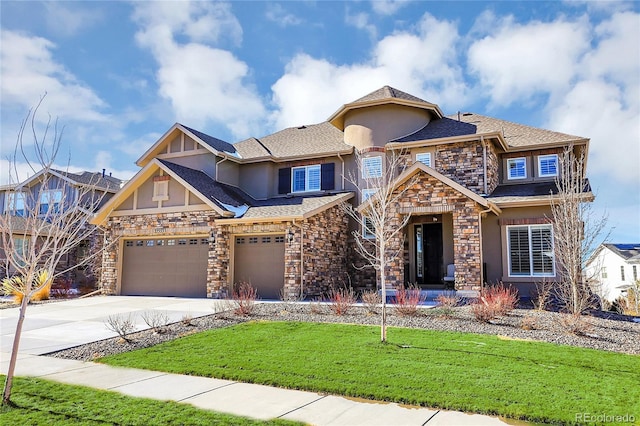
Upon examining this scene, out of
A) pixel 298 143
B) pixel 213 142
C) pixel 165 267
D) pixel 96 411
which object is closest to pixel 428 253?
pixel 298 143

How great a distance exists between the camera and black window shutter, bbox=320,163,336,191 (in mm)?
20188

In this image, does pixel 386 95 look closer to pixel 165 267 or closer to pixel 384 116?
pixel 384 116

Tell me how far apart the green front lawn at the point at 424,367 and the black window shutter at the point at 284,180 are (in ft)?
38.5

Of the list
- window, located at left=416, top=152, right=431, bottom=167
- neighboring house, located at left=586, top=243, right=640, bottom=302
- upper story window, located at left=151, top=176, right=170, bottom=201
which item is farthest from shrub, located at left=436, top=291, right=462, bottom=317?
neighboring house, located at left=586, top=243, right=640, bottom=302

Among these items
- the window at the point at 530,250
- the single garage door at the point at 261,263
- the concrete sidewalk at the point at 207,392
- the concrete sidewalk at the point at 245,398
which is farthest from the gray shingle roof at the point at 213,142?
the concrete sidewalk at the point at 245,398

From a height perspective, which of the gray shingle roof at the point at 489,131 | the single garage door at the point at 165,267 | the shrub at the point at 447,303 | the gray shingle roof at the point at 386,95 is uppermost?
the gray shingle roof at the point at 386,95

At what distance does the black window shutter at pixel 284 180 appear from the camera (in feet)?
69.1

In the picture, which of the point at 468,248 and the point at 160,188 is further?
the point at 160,188

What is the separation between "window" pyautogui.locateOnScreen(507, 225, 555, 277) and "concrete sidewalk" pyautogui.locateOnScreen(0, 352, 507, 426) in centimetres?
1218

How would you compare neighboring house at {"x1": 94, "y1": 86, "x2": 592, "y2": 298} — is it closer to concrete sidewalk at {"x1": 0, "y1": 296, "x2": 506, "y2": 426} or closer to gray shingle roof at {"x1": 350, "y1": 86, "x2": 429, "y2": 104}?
gray shingle roof at {"x1": 350, "y1": 86, "x2": 429, "y2": 104}

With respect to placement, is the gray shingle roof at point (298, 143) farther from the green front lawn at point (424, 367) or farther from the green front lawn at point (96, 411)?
the green front lawn at point (96, 411)

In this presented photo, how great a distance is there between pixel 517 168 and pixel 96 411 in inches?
672

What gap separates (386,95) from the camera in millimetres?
19453

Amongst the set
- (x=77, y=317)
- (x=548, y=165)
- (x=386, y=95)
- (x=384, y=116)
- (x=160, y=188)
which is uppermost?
(x=386, y=95)
